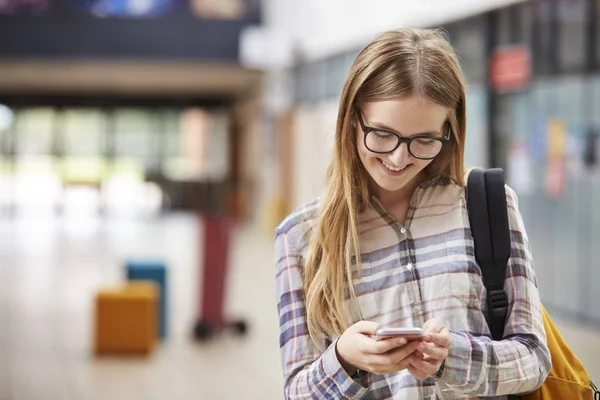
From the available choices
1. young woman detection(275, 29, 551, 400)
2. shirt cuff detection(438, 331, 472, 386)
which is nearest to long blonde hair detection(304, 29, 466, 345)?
young woman detection(275, 29, 551, 400)

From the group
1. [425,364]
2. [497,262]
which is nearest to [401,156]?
[497,262]

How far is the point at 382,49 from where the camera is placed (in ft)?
6.10

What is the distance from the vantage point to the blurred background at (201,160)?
8.73m

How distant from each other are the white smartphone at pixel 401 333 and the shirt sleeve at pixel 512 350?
0.13m

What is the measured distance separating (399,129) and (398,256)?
0.25 metres

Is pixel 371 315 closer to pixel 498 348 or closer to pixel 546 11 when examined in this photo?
pixel 498 348

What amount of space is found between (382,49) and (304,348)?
1.96 feet

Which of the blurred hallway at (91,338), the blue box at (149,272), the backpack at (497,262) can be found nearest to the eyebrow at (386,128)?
the backpack at (497,262)

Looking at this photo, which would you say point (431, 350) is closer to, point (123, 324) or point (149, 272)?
point (123, 324)

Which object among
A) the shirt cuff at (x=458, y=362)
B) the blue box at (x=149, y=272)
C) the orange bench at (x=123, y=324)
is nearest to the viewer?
the shirt cuff at (x=458, y=362)

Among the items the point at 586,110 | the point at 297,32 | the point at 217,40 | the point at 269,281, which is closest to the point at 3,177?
the point at 217,40

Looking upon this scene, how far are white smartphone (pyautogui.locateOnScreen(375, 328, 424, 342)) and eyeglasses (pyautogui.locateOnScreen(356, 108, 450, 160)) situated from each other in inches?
13.7

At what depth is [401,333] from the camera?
1635mm

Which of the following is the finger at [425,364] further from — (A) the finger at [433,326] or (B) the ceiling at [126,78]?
→ (B) the ceiling at [126,78]
